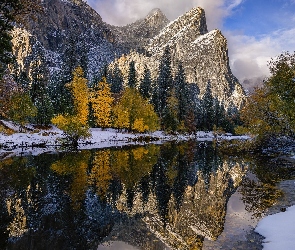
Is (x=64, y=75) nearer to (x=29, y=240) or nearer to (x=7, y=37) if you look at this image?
(x=7, y=37)

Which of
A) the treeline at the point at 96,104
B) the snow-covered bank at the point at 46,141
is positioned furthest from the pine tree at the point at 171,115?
the snow-covered bank at the point at 46,141

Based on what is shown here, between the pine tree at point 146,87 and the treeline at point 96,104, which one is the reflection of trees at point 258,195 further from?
the pine tree at point 146,87

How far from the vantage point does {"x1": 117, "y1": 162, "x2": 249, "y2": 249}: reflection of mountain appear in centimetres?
917

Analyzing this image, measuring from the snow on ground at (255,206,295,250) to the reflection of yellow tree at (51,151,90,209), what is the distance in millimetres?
7845

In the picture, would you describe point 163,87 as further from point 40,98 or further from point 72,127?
point 72,127

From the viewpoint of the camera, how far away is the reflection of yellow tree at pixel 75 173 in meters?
13.8

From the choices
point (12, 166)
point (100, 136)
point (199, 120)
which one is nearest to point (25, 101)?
point (100, 136)

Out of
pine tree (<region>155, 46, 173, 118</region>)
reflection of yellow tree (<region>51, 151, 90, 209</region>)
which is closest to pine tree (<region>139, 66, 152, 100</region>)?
pine tree (<region>155, 46, 173, 118</region>)

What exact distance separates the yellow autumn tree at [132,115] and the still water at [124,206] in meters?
34.9

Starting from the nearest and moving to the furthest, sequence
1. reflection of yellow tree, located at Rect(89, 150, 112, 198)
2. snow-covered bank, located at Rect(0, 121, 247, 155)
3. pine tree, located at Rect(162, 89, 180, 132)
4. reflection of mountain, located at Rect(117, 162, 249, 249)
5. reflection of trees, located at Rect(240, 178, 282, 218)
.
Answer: reflection of mountain, located at Rect(117, 162, 249, 249) < reflection of trees, located at Rect(240, 178, 282, 218) < reflection of yellow tree, located at Rect(89, 150, 112, 198) < snow-covered bank, located at Rect(0, 121, 247, 155) < pine tree, located at Rect(162, 89, 180, 132)

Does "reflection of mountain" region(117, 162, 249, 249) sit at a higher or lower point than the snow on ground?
lower

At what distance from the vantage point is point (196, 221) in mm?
10758

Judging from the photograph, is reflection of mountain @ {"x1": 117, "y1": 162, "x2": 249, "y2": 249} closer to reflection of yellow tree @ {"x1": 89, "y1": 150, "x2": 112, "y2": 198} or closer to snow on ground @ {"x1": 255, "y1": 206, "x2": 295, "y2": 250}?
reflection of yellow tree @ {"x1": 89, "y1": 150, "x2": 112, "y2": 198}

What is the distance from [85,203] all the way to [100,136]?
114ft
